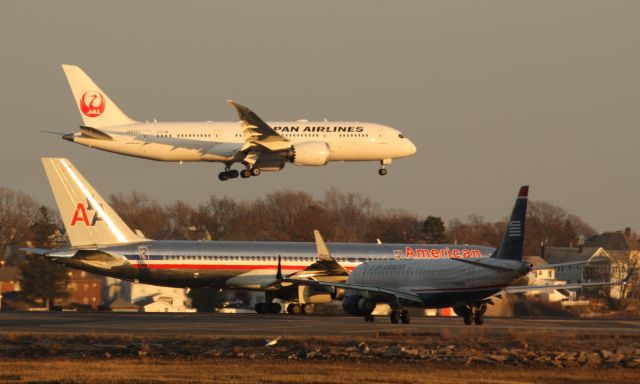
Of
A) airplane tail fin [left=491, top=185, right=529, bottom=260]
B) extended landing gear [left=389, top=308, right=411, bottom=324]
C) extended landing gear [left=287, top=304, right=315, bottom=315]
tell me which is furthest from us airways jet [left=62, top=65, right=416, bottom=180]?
airplane tail fin [left=491, top=185, right=529, bottom=260]

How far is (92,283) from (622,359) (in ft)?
204

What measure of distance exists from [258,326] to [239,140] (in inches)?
916

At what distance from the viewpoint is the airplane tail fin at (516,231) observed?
45406 mm

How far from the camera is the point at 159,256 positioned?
202ft

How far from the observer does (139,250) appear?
61.7 metres

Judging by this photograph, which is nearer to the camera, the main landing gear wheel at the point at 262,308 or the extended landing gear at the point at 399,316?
the extended landing gear at the point at 399,316

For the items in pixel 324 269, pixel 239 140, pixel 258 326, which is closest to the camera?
pixel 258 326

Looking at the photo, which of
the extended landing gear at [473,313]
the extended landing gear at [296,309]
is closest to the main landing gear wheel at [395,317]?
the extended landing gear at [473,313]

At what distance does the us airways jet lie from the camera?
217 ft

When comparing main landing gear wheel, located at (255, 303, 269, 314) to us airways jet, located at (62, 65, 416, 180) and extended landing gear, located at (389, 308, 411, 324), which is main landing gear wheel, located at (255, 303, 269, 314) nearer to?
us airways jet, located at (62, 65, 416, 180)

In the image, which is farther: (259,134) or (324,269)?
(259,134)

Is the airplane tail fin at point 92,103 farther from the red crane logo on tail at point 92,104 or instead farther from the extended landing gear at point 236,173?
the extended landing gear at point 236,173

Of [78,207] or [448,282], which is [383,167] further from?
[448,282]

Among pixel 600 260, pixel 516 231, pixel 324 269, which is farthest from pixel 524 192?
pixel 600 260
